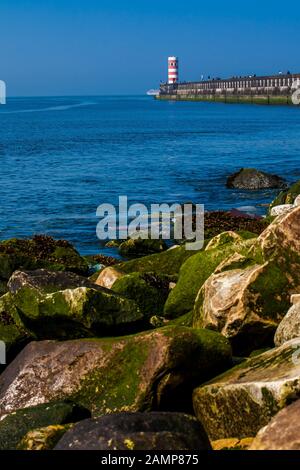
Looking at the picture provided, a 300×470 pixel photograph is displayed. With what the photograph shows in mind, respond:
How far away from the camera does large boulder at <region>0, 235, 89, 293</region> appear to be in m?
15.2

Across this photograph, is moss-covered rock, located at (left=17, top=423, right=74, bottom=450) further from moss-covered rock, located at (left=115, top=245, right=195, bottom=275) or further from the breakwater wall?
the breakwater wall

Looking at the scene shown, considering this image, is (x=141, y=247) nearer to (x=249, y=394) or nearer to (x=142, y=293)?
(x=142, y=293)

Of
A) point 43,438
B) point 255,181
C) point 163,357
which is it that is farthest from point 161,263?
point 255,181

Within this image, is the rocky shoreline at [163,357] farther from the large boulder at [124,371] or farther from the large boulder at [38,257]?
the large boulder at [38,257]

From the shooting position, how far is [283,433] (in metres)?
5.97

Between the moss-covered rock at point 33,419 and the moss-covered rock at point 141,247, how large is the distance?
39.7 feet

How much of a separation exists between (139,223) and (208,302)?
51.9 ft

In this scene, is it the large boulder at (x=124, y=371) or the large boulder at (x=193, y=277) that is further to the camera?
the large boulder at (x=193, y=277)

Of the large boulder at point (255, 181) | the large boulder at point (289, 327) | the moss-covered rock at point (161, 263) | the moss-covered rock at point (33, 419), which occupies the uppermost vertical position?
the large boulder at point (289, 327)

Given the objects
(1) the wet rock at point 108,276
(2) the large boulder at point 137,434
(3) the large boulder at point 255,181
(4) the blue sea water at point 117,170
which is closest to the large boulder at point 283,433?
(2) the large boulder at point 137,434

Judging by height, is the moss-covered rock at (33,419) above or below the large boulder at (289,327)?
below

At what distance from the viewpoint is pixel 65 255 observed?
17547mm

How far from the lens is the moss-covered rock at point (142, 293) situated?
36.5ft
